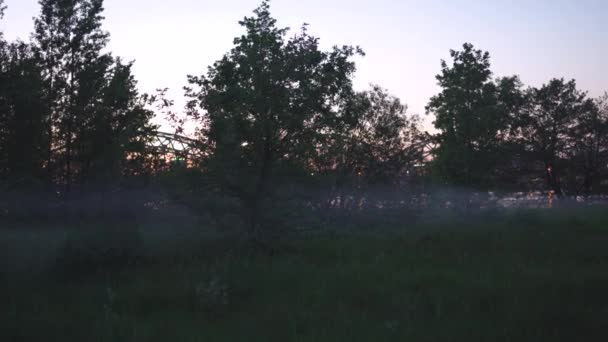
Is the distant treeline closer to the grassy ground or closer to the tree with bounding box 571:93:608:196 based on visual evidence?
the grassy ground

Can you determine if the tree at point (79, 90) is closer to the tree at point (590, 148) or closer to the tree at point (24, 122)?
the tree at point (24, 122)

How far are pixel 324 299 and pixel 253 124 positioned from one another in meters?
5.66

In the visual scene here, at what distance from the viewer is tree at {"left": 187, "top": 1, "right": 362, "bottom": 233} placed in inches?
518

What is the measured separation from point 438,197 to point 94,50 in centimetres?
1892

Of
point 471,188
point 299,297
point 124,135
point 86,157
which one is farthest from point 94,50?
point 299,297

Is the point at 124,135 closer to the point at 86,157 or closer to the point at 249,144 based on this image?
the point at 249,144

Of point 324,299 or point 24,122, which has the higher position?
point 24,122

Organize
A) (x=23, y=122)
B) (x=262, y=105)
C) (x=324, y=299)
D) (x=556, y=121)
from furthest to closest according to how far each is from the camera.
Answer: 1. (x=556, y=121)
2. (x=23, y=122)
3. (x=262, y=105)
4. (x=324, y=299)

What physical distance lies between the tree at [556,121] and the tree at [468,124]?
48.5 ft

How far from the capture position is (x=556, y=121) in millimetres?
41844

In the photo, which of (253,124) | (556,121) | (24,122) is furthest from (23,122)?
(556,121)

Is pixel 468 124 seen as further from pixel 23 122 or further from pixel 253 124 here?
pixel 23 122

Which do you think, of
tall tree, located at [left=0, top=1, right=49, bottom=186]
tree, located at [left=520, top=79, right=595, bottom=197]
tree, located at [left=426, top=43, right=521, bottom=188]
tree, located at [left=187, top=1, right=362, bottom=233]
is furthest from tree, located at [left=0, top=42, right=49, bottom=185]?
tree, located at [left=520, top=79, right=595, bottom=197]

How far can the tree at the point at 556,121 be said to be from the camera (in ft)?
136
